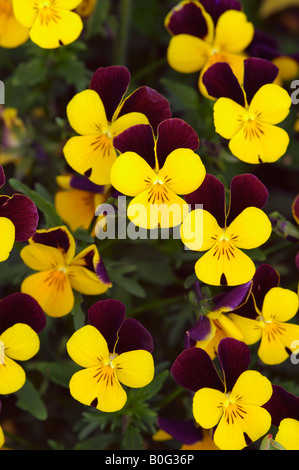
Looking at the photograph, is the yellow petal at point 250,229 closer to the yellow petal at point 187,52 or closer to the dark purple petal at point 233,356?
the dark purple petal at point 233,356

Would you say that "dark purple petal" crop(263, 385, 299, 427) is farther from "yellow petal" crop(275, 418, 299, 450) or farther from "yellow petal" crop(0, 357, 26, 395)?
"yellow petal" crop(0, 357, 26, 395)

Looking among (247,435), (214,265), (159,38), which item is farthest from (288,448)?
(159,38)

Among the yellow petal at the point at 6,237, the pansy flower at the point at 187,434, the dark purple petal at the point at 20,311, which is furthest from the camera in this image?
the pansy flower at the point at 187,434

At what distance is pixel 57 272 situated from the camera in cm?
111

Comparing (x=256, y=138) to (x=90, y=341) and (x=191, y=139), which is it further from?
(x=90, y=341)

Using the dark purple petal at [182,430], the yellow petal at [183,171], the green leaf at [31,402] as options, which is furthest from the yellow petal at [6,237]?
the dark purple petal at [182,430]

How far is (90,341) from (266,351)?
0.30 m

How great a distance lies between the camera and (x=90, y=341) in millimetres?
994

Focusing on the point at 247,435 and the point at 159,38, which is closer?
the point at 247,435

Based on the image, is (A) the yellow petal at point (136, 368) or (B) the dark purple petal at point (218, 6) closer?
(A) the yellow petal at point (136, 368)

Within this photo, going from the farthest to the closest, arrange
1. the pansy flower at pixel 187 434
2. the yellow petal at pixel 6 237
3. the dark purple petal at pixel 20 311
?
1. the pansy flower at pixel 187 434
2. the dark purple petal at pixel 20 311
3. the yellow petal at pixel 6 237

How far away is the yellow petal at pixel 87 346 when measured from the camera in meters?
0.98

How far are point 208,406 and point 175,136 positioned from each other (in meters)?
0.42

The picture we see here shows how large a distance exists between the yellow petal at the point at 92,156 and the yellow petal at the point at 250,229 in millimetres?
221
